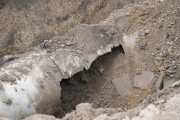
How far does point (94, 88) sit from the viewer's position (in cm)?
489

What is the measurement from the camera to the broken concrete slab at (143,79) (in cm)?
458

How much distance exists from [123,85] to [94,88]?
2.56 ft

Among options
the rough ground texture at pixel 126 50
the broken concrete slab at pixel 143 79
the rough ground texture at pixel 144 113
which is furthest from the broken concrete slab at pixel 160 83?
the rough ground texture at pixel 144 113

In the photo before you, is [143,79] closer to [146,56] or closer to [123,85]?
[123,85]

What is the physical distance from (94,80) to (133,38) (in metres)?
1.66

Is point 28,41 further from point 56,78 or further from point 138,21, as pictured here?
point 138,21

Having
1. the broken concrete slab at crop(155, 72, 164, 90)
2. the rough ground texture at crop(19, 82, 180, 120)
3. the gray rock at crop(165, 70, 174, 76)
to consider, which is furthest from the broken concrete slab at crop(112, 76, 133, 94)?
the rough ground texture at crop(19, 82, 180, 120)

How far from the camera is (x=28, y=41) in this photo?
6.90 metres

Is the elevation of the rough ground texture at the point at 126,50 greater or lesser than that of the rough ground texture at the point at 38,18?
lesser

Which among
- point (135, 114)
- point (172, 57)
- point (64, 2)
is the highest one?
point (64, 2)

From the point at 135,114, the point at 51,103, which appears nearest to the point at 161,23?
the point at 135,114

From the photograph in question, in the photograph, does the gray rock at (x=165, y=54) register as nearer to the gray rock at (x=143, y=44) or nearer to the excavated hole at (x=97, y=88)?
the gray rock at (x=143, y=44)

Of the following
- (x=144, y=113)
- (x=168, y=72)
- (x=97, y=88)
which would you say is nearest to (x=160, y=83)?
(x=168, y=72)

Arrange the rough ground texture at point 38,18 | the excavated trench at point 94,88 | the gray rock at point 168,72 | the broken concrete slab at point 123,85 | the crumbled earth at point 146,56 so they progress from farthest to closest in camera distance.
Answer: the rough ground texture at point 38,18 → the broken concrete slab at point 123,85 → the excavated trench at point 94,88 → the crumbled earth at point 146,56 → the gray rock at point 168,72
